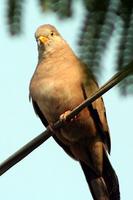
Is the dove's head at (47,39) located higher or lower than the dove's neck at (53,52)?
higher

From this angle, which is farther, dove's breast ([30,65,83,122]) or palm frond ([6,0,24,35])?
dove's breast ([30,65,83,122])

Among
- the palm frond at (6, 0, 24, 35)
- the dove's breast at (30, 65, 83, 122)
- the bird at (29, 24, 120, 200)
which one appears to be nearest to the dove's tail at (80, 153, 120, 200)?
the bird at (29, 24, 120, 200)

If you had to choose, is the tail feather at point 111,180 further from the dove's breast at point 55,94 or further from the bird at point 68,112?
the dove's breast at point 55,94

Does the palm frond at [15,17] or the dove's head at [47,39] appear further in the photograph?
the dove's head at [47,39]

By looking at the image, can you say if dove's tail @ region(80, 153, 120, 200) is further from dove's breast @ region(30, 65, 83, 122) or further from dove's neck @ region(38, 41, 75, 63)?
dove's neck @ region(38, 41, 75, 63)

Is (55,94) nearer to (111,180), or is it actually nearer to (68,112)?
(68,112)

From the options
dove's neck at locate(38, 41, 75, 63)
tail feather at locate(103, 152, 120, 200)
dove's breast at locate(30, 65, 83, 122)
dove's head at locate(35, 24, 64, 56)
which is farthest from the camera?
dove's head at locate(35, 24, 64, 56)

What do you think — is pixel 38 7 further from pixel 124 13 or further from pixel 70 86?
pixel 70 86

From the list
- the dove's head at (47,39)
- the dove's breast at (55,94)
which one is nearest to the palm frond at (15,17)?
the dove's breast at (55,94)
